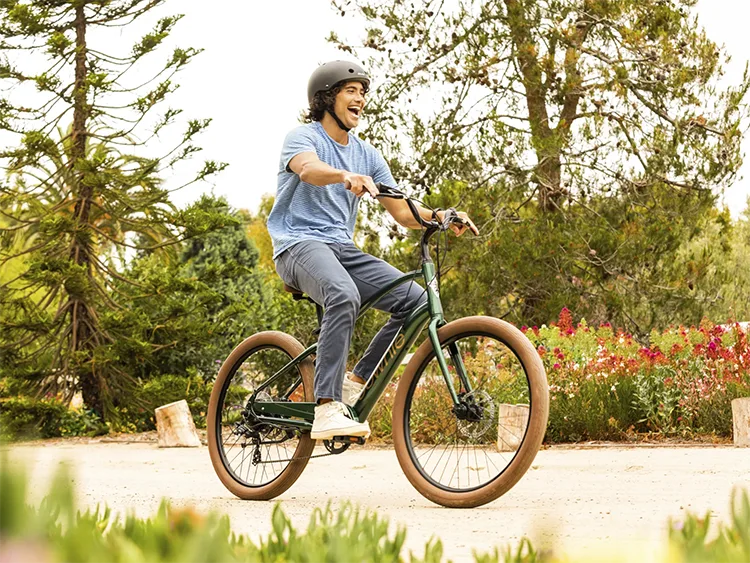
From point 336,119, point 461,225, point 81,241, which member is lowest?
point 461,225

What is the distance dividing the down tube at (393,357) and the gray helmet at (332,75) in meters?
1.24

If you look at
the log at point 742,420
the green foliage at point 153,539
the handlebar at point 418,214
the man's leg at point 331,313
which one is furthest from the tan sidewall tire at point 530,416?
the log at point 742,420

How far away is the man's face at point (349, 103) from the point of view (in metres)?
4.94

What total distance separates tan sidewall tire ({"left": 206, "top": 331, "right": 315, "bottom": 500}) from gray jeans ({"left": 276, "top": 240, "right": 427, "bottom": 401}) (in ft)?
1.40

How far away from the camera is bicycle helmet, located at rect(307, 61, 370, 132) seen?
4.89m

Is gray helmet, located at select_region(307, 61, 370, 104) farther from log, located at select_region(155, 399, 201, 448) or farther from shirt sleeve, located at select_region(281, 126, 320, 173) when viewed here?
log, located at select_region(155, 399, 201, 448)

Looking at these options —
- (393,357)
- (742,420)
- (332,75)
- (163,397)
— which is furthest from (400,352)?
(163,397)

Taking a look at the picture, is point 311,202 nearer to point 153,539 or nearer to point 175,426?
point 153,539

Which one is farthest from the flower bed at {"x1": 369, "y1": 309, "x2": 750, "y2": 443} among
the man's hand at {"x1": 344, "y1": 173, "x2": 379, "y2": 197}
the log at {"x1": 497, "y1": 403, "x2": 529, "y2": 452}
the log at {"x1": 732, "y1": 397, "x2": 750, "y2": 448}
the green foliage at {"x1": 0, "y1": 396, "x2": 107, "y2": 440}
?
the green foliage at {"x1": 0, "y1": 396, "x2": 107, "y2": 440}

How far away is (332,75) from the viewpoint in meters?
4.89

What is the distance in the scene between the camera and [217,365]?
1122cm

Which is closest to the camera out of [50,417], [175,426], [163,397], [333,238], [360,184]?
[360,184]

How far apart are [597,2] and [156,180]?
6.38 m

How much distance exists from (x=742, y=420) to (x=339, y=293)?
13.4ft
